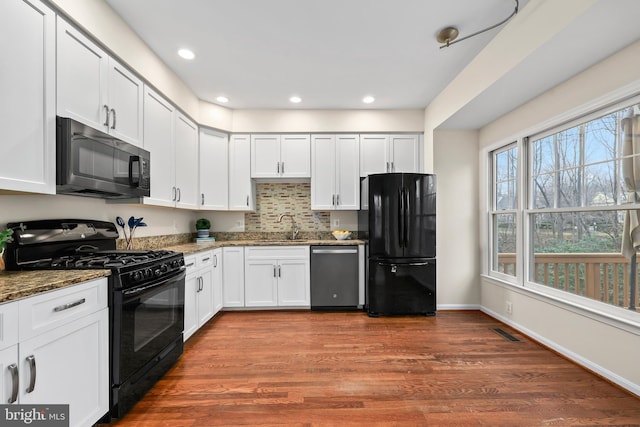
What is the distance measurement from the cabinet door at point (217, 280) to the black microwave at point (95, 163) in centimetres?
122

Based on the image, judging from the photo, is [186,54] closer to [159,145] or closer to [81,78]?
[159,145]

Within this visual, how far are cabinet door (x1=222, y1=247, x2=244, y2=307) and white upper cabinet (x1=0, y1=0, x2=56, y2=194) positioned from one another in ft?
6.91

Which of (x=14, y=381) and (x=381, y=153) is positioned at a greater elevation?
(x=381, y=153)

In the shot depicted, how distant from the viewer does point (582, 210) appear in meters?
2.34

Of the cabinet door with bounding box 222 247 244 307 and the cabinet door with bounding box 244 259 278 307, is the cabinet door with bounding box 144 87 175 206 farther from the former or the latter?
the cabinet door with bounding box 244 259 278 307

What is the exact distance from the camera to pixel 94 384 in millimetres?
1512

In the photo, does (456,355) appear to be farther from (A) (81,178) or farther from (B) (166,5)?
(B) (166,5)

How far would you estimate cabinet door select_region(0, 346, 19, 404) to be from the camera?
1.10 m

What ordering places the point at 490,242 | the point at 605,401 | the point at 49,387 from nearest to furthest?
the point at 49,387 < the point at 605,401 < the point at 490,242

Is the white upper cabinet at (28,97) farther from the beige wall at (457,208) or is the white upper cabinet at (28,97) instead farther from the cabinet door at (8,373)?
the beige wall at (457,208)

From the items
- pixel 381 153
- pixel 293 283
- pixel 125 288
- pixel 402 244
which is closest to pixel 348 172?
pixel 381 153

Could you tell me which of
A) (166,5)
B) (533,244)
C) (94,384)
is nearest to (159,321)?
(94,384)

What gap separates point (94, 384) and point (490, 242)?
12.7ft

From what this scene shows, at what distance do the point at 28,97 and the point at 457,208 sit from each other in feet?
12.9
